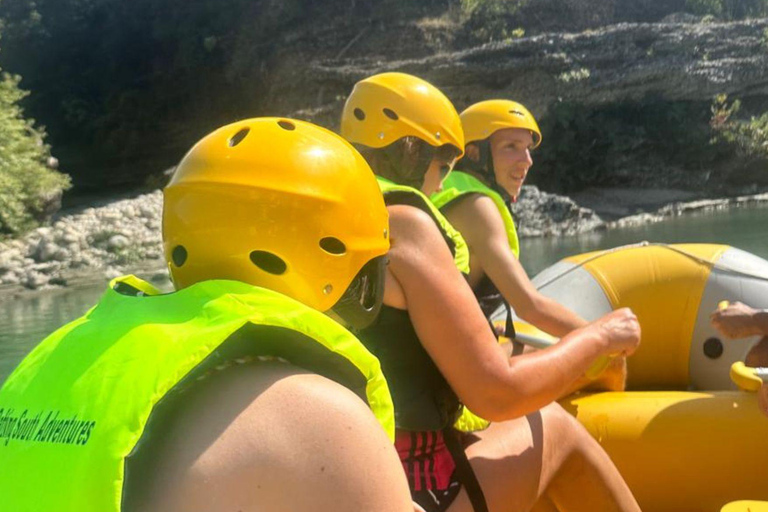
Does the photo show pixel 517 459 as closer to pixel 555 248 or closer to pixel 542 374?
pixel 542 374

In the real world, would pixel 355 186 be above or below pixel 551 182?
above

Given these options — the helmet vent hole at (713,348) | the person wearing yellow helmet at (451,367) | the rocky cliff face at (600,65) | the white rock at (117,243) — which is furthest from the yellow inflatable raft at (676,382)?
the rocky cliff face at (600,65)

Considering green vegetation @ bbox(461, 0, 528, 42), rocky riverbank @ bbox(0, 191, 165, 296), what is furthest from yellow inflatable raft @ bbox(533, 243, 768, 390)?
green vegetation @ bbox(461, 0, 528, 42)

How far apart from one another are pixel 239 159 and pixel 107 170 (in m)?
27.4

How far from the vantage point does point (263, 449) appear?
2.50ft

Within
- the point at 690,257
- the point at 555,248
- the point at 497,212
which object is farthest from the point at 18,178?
the point at 497,212

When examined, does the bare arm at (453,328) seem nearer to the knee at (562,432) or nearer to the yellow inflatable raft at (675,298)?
the knee at (562,432)

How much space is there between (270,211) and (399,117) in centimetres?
91

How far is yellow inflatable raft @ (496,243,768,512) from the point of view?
242 centimetres

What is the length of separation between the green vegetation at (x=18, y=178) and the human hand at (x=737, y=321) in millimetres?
17262

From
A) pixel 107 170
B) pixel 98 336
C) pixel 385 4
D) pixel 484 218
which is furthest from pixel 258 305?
pixel 107 170

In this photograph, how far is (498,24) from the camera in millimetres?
24391

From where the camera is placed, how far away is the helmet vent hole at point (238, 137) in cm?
99

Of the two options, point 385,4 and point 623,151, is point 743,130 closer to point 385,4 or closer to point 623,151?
point 623,151
